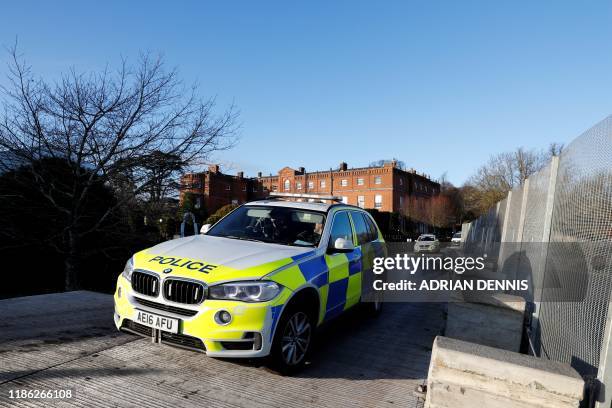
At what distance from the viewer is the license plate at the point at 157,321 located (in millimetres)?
3303

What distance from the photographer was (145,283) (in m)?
3.58

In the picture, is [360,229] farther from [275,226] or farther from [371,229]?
[275,226]

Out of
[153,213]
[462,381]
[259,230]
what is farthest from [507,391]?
[153,213]

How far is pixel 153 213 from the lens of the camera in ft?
32.7

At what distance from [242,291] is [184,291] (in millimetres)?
517

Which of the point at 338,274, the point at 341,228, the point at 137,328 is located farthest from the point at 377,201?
the point at 137,328

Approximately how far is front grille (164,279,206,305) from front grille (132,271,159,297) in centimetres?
14

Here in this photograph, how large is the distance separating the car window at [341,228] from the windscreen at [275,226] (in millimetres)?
184

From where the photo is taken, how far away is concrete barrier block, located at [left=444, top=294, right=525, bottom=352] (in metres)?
4.14

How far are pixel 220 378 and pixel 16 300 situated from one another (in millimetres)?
4267

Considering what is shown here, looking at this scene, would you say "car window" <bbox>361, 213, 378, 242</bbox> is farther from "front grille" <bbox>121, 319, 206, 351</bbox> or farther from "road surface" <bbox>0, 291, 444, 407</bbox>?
"front grille" <bbox>121, 319, 206, 351</bbox>

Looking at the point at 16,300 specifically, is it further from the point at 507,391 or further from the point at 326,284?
the point at 507,391

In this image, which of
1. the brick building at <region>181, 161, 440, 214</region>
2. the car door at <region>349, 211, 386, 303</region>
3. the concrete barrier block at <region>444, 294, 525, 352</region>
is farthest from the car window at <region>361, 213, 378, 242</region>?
the brick building at <region>181, 161, 440, 214</region>

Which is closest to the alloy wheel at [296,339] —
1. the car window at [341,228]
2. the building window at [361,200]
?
the car window at [341,228]
